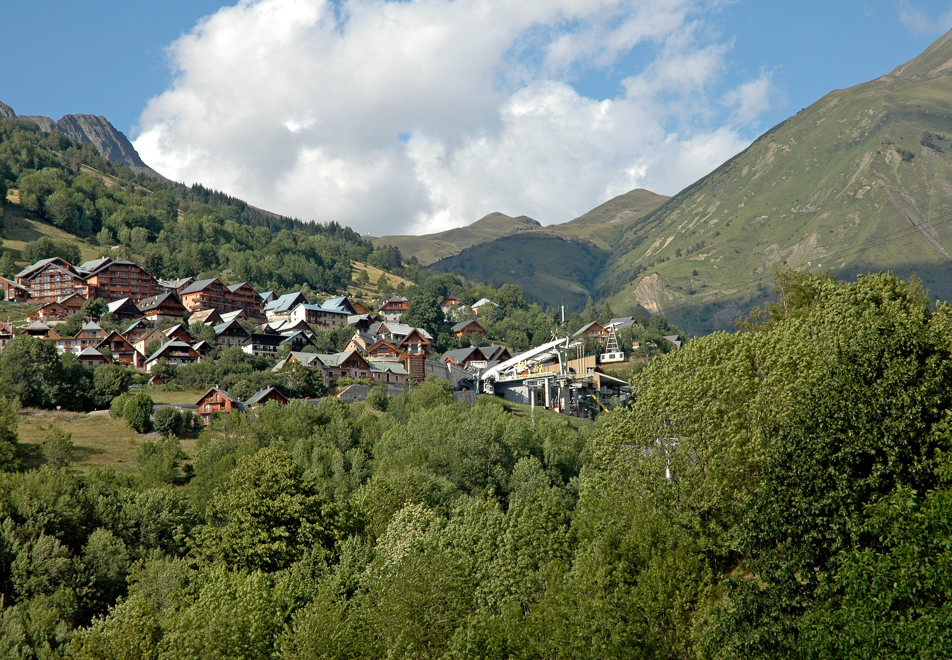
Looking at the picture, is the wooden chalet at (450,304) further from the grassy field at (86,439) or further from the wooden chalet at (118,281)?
the grassy field at (86,439)

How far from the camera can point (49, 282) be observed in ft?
459

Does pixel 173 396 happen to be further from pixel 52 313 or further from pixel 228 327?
pixel 52 313

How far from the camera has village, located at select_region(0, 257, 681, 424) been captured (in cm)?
10512

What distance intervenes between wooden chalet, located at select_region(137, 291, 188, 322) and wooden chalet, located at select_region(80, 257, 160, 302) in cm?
669

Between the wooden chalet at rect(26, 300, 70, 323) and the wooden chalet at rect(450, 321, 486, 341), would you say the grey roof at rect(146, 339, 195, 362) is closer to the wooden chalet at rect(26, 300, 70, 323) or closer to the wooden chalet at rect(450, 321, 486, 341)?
the wooden chalet at rect(26, 300, 70, 323)

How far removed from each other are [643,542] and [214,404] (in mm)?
69424

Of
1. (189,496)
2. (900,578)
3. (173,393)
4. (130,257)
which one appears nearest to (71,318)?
(173,393)

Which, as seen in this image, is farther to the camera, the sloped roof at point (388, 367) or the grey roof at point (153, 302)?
the grey roof at point (153, 302)

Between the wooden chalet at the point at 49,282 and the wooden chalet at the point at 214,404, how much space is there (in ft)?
203

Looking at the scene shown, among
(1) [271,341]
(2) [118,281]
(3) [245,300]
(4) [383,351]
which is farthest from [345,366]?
(2) [118,281]

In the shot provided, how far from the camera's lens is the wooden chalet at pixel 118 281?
146750mm

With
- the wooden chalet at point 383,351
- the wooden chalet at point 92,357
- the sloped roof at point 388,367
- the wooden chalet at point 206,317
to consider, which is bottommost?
the sloped roof at point 388,367

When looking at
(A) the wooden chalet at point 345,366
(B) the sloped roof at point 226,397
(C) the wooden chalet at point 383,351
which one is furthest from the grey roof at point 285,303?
(B) the sloped roof at point 226,397

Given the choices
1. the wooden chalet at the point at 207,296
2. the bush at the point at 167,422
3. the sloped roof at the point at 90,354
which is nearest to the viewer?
the bush at the point at 167,422
